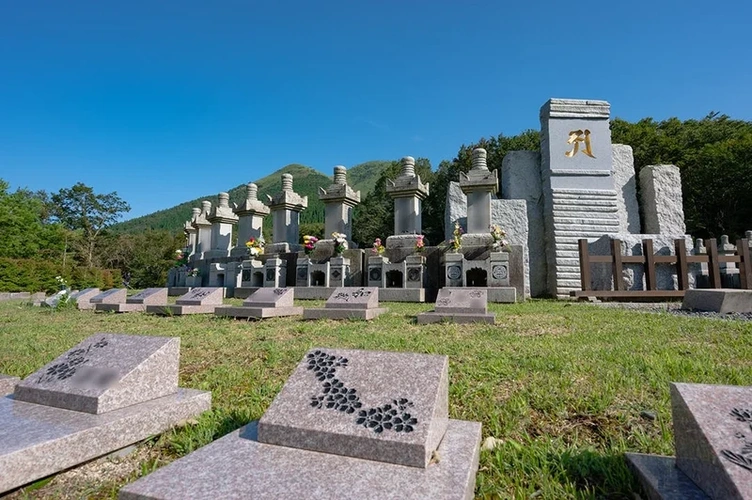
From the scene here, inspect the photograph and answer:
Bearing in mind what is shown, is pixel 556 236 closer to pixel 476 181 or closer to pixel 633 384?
pixel 476 181

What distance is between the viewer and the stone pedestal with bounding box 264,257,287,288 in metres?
12.4

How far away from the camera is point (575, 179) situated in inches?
543

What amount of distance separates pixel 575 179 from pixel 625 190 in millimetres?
2643

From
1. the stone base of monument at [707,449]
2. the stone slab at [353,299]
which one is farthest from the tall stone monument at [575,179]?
the stone base of monument at [707,449]

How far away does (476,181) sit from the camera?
37.1 ft

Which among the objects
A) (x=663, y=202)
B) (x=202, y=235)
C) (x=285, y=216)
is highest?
(x=663, y=202)

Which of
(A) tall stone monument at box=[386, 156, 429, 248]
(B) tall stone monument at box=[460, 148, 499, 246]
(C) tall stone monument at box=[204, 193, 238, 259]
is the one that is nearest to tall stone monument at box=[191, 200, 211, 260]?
(C) tall stone monument at box=[204, 193, 238, 259]

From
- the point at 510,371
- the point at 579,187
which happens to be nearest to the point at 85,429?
the point at 510,371

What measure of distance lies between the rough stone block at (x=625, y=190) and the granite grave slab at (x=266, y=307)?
12995 millimetres

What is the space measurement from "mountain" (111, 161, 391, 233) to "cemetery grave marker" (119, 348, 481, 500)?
62.8 meters

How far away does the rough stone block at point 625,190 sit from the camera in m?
14.5

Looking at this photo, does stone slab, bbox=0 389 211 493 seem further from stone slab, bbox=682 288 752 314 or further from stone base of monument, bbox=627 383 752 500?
stone slab, bbox=682 288 752 314

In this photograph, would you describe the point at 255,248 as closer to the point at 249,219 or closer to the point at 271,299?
the point at 249,219

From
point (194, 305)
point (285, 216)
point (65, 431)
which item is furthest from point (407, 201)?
point (65, 431)
